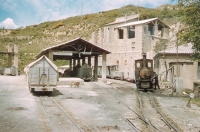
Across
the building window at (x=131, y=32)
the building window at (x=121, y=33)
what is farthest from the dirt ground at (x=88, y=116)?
the building window at (x=121, y=33)

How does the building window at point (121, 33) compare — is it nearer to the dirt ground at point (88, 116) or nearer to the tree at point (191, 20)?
the tree at point (191, 20)

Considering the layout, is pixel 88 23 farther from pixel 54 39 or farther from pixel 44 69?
pixel 44 69

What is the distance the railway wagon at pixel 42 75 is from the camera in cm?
1689

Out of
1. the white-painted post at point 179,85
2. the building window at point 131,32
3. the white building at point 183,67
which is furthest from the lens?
the building window at point 131,32

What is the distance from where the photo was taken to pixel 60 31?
256 feet

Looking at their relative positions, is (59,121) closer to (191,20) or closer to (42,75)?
(42,75)

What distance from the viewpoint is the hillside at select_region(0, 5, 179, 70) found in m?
65.9

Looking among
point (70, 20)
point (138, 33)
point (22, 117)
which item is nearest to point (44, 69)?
point (22, 117)

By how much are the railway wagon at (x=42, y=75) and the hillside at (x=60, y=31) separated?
4161 centimetres

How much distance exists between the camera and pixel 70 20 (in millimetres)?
86375

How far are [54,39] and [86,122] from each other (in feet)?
212

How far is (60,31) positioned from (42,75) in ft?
206

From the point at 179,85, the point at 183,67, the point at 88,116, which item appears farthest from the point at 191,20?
the point at 88,116

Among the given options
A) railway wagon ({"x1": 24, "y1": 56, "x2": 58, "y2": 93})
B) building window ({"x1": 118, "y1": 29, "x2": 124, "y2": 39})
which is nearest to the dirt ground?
railway wagon ({"x1": 24, "y1": 56, "x2": 58, "y2": 93})
